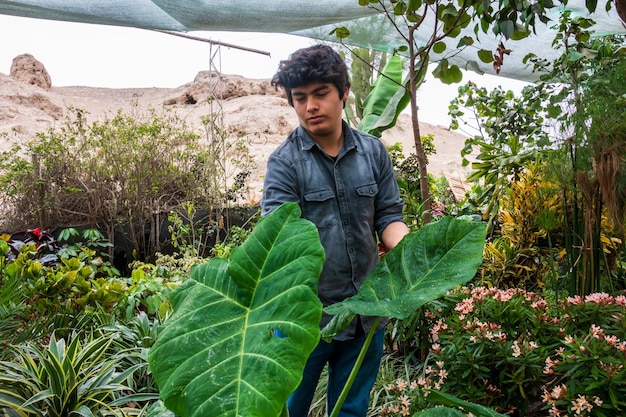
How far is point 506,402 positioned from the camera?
5.63 feet

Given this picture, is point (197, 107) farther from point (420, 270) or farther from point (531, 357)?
point (420, 270)

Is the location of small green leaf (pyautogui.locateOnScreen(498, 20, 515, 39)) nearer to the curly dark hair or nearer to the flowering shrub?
the curly dark hair

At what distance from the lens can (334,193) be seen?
5.42 feet

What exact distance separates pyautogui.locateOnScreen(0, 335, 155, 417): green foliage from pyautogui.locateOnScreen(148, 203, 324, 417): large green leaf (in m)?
1.26

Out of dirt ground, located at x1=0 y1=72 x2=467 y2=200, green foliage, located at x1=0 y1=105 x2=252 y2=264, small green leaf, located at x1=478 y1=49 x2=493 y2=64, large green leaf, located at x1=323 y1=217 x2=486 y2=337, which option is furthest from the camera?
dirt ground, located at x1=0 y1=72 x2=467 y2=200

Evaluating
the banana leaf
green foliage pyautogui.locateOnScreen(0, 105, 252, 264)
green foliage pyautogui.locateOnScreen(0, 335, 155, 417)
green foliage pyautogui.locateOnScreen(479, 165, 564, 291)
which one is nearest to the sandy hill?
green foliage pyautogui.locateOnScreen(0, 105, 252, 264)

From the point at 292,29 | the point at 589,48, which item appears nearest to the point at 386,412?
the point at 589,48

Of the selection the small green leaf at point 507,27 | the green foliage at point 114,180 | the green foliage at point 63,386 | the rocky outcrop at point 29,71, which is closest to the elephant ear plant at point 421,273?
the small green leaf at point 507,27

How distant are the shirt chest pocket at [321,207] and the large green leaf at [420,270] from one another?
0.43 metres

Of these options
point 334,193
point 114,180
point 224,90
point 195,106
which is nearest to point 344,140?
point 334,193

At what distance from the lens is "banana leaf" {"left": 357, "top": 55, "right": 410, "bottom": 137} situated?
3.47m

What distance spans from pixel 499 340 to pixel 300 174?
771mm

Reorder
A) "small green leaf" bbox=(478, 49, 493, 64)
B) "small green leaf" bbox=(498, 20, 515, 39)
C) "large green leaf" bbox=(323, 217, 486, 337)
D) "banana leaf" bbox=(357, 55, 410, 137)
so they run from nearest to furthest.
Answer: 1. "large green leaf" bbox=(323, 217, 486, 337)
2. "small green leaf" bbox=(498, 20, 515, 39)
3. "small green leaf" bbox=(478, 49, 493, 64)
4. "banana leaf" bbox=(357, 55, 410, 137)

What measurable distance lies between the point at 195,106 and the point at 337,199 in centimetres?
995
